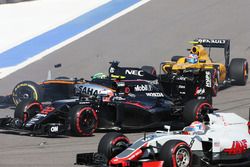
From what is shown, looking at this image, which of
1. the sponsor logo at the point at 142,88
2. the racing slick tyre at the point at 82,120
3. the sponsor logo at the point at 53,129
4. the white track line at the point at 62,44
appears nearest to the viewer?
the sponsor logo at the point at 53,129

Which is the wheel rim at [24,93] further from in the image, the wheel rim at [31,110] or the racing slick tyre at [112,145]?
the racing slick tyre at [112,145]

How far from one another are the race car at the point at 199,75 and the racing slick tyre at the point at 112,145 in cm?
626

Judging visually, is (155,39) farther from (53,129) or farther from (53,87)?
(53,129)

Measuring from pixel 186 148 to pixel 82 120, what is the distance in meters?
4.59

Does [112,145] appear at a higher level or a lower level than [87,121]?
lower

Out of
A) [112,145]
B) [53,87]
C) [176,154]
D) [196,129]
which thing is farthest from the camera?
[53,87]

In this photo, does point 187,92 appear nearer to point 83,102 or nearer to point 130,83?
point 130,83

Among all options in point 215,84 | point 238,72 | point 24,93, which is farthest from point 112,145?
point 238,72

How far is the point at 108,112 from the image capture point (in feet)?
55.3

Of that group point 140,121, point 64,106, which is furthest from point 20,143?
point 140,121

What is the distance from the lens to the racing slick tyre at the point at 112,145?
12.5 metres

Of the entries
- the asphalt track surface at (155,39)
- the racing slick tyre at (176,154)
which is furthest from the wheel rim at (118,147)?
the asphalt track surface at (155,39)

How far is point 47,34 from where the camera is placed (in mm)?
29969

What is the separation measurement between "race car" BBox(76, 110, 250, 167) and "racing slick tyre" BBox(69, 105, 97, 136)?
3.26m
